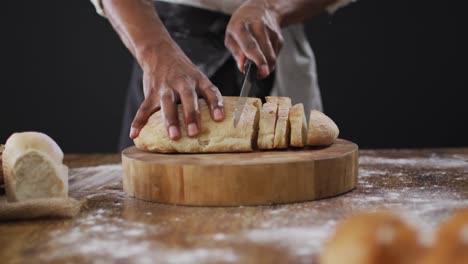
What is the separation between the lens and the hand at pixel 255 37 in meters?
1.92

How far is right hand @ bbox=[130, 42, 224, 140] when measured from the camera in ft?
5.76

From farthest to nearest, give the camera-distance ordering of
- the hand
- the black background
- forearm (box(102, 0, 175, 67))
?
the black background
forearm (box(102, 0, 175, 67))
the hand

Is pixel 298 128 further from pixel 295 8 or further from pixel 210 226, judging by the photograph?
pixel 295 8

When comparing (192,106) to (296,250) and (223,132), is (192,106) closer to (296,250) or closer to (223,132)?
(223,132)

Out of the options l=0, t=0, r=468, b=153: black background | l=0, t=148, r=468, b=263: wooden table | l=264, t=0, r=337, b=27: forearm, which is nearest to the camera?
l=0, t=148, r=468, b=263: wooden table

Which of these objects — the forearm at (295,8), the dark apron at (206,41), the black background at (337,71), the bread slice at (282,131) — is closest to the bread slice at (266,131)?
the bread slice at (282,131)

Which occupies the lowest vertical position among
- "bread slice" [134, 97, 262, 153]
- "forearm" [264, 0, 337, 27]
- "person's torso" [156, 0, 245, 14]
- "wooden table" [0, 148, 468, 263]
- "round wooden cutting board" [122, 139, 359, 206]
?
"wooden table" [0, 148, 468, 263]

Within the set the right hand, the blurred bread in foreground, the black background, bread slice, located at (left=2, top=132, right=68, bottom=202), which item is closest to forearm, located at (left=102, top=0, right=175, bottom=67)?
the right hand

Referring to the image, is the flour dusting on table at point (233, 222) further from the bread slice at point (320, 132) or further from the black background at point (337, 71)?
the black background at point (337, 71)

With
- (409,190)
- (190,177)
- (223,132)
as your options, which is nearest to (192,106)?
(223,132)

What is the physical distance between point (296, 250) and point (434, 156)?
1.35 metres

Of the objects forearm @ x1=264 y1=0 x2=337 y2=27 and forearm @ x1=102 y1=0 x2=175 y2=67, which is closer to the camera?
forearm @ x1=102 y1=0 x2=175 y2=67

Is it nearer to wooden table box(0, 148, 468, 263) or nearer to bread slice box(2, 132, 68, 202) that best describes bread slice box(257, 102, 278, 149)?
wooden table box(0, 148, 468, 263)

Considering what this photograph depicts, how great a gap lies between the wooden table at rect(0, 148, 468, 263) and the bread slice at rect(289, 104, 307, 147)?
0.69 ft
